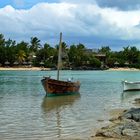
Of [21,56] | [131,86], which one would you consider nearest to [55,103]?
[131,86]

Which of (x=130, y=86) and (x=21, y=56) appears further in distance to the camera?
(x=21, y=56)

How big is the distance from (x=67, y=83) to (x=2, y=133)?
87.3 feet

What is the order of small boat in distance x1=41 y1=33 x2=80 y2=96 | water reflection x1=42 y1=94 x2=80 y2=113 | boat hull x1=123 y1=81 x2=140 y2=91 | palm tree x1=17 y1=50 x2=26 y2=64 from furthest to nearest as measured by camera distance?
palm tree x1=17 y1=50 x2=26 y2=64, boat hull x1=123 y1=81 x2=140 y2=91, small boat in distance x1=41 y1=33 x2=80 y2=96, water reflection x1=42 y1=94 x2=80 y2=113

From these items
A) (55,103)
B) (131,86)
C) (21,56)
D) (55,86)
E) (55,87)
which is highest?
(21,56)

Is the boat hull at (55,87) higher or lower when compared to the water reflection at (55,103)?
higher

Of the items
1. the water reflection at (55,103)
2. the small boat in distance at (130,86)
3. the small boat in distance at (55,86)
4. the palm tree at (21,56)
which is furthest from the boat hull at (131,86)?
the palm tree at (21,56)

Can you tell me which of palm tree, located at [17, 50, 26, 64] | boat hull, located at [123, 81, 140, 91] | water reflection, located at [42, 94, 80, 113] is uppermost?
palm tree, located at [17, 50, 26, 64]

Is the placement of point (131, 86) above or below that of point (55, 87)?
below

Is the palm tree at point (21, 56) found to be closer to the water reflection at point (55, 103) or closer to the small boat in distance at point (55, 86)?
the small boat in distance at point (55, 86)

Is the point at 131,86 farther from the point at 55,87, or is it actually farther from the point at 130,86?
the point at 55,87

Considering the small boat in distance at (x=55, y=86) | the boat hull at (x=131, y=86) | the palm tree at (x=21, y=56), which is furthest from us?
the palm tree at (x=21, y=56)

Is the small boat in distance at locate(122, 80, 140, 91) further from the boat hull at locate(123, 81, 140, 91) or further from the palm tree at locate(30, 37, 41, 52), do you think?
the palm tree at locate(30, 37, 41, 52)

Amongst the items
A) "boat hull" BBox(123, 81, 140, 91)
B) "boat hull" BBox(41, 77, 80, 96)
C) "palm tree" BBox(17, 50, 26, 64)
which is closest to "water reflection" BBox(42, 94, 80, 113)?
"boat hull" BBox(41, 77, 80, 96)

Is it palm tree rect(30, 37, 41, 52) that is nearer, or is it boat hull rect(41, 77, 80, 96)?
boat hull rect(41, 77, 80, 96)
